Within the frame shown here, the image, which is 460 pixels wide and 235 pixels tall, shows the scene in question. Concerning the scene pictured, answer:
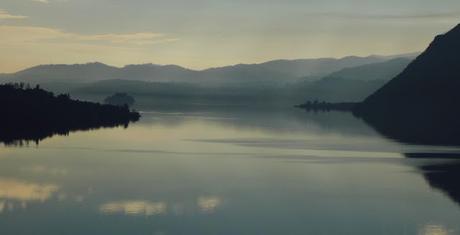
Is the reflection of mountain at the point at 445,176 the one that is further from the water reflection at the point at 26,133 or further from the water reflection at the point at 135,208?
the water reflection at the point at 26,133

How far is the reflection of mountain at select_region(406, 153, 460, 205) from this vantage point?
62.4m

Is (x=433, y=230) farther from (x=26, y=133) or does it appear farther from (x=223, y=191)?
(x=26, y=133)

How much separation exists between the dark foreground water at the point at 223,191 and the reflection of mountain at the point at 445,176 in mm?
119

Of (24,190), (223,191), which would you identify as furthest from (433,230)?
(24,190)

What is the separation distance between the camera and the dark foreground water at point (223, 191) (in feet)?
144

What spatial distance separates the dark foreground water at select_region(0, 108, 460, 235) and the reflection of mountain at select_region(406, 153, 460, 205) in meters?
0.12

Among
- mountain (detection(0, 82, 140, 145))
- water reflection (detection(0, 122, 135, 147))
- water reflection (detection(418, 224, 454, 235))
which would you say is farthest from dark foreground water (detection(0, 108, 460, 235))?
mountain (detection(0, 82, 140, 145))

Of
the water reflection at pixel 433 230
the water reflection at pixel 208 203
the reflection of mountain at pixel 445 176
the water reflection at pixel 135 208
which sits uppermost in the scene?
the water reflection at pixel 135 208

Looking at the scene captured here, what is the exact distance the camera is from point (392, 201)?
55719 millimetres

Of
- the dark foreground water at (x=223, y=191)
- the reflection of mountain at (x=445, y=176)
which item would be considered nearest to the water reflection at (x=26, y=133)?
the dark foreground water at (x=223, y=191)

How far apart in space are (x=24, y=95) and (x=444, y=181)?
Answer: 135 m

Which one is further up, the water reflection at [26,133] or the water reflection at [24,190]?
the water reflection at [24,190]

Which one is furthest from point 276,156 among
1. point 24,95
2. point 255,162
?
point 24,95

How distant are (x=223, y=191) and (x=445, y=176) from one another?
27742 millimetres
